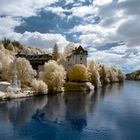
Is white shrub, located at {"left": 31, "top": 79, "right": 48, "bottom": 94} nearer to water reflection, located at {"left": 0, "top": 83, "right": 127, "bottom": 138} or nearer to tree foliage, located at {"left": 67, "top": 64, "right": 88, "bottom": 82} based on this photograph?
water reflection, located at {"left": 0, "top": 83, "right": 127, "bottom": 138}

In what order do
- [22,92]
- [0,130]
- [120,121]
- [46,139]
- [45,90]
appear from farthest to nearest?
[45,90] → [22,92] → [120,121] → [0,130] → [46,139]

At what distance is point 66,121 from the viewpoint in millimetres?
56438

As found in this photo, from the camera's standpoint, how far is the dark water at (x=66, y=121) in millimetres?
46594

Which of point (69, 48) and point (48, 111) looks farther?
point (69, 48)

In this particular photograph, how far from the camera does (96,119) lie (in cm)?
5856

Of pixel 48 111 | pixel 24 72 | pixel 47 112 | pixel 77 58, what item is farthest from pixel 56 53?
pixel 47 112

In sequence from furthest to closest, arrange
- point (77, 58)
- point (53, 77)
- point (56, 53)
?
point (56, 53)
point (77, 58)
point (53, 77)

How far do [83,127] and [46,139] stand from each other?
9.18 m

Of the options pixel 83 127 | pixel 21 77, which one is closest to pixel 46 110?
pixel 83 127

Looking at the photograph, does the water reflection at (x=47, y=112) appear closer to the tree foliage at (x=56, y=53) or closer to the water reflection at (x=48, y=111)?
the water reflection at (x=48, y=111)

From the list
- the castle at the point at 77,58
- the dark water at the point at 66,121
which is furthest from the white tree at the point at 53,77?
the castle at the point at 77,58

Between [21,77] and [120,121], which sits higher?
[21,77]

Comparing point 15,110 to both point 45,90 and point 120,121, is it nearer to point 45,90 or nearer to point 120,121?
point 120,121

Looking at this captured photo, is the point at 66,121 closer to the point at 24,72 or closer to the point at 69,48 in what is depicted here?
the point at 24,72
